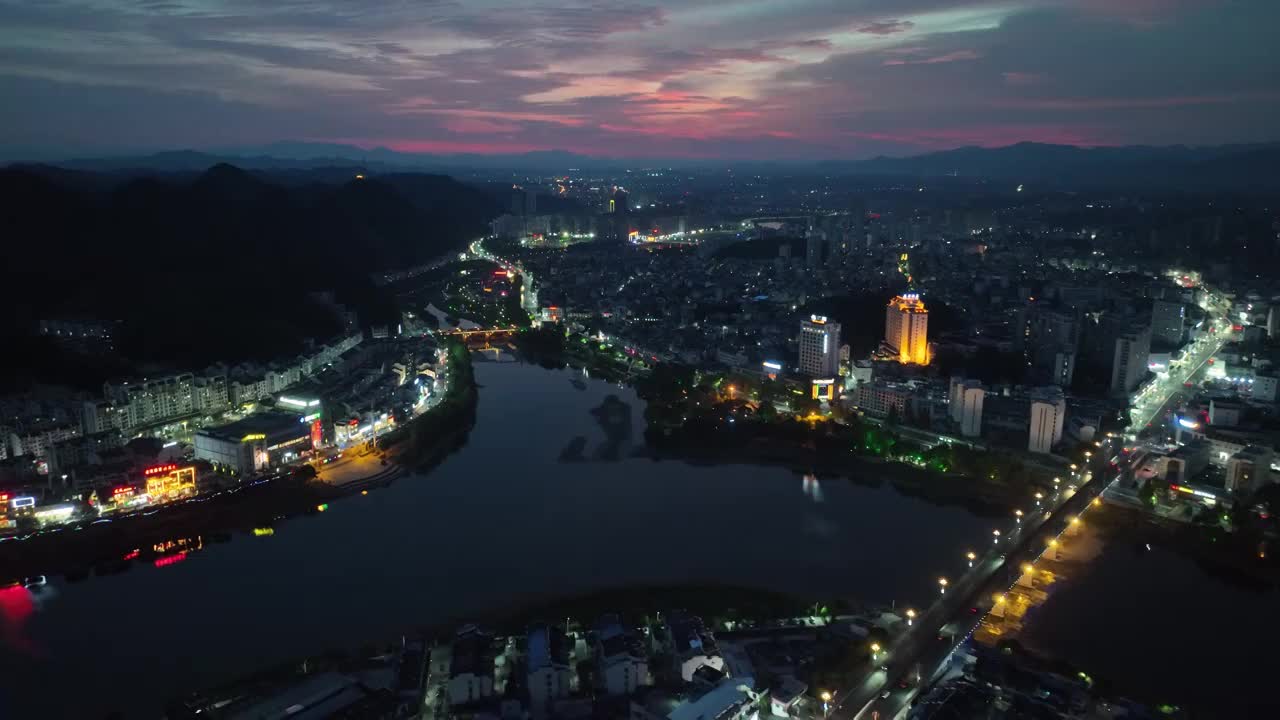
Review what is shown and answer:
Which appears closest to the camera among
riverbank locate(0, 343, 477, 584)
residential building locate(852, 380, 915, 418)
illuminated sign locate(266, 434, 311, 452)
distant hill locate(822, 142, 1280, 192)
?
riverbank locate(0, 343, 477, 584)

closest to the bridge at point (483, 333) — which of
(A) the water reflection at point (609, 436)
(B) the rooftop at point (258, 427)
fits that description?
(A) the water reflection at point (609, 436)

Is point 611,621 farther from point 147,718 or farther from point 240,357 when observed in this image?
point 240,357

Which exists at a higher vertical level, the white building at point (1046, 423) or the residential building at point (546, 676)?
the white building at point (1046, 423)

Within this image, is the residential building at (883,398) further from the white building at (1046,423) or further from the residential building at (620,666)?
the residential building at (620,666)

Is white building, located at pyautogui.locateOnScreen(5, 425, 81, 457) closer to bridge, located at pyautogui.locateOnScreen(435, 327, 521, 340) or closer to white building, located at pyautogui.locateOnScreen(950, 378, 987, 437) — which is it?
bridge, located at pyautogui.locateOnScreen(435, 327, 521, 340)

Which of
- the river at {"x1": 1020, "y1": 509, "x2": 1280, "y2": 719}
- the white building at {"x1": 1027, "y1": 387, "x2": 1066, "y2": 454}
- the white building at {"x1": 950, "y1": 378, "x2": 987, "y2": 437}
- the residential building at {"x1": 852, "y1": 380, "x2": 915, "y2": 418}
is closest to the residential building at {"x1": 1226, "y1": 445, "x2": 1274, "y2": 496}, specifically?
the river at {"x1": 1020, "y1": 509, "x2": 1280, "y2": 719}

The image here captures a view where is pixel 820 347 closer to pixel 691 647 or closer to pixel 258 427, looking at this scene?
pixel 258 427
